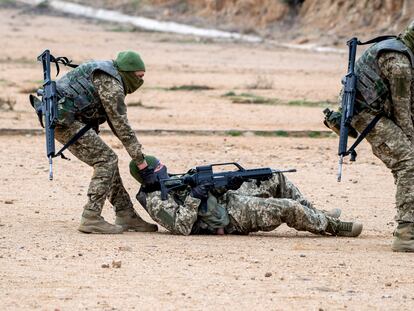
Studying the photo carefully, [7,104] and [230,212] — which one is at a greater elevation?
[230,212]

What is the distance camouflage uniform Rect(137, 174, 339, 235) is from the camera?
9758 millimetres

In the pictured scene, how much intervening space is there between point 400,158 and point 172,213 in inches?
76.1

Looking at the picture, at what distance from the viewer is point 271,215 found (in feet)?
32.0

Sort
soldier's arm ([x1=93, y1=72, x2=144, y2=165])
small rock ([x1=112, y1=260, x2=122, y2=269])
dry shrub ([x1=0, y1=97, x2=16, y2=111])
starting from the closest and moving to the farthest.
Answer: small rock ([x1=112, y1=260, x2=122, y2=269]) < soldier's arm ([x1=93, y1=72, x2=144, y2=165]) < dry shrub ([x1=0, y1=97, x2=16, y2=111])

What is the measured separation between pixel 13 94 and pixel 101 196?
38.6 ft

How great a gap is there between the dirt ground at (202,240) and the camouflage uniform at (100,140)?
0.43 meters

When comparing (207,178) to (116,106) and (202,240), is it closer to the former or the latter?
(202,240)

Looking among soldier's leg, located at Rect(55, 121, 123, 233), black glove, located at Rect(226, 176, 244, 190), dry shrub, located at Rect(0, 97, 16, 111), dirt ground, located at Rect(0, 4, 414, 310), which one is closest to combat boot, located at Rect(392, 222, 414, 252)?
dirt ground, located at Rect(0, 4, 414, 310)

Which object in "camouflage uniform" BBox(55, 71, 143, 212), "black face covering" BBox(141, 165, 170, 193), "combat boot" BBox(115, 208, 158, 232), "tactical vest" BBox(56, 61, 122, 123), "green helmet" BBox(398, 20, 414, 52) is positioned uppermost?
"green helmet" BBox(398, 20, 414, 52)

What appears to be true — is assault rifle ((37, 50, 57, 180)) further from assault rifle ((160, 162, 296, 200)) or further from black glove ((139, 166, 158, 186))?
assault rifle ((160, 162, 296, 200))

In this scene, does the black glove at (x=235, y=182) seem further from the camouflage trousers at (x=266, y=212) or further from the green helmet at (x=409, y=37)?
the green helmet at (x=409, y=37)

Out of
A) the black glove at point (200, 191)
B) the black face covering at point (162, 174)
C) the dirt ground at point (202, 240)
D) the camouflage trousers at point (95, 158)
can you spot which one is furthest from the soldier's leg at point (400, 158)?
the camouflage trousers at point (95, 158)

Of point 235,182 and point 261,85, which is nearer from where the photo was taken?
point 235,182

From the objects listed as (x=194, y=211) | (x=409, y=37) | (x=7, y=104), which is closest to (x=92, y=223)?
(x=194, y=211)
